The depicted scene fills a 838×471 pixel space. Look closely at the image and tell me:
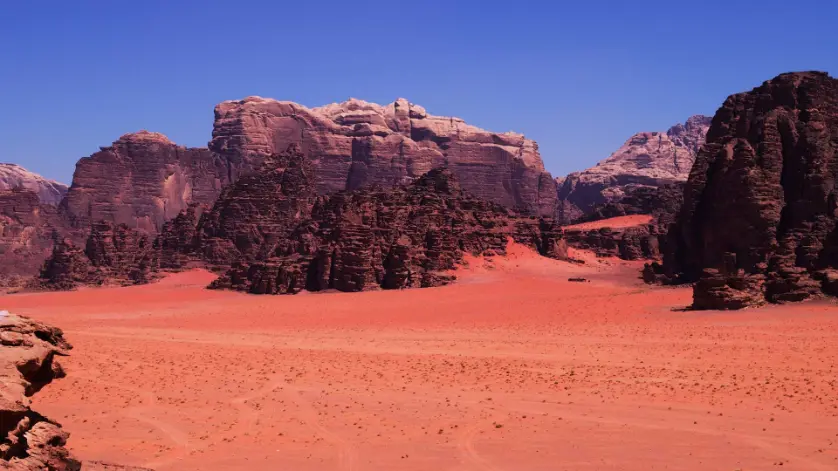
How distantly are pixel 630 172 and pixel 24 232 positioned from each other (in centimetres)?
9438

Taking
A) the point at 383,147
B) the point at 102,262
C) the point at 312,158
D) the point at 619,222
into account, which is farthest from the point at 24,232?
the point at 619,222

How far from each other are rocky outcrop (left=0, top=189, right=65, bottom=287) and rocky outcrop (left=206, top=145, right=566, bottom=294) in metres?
20.4

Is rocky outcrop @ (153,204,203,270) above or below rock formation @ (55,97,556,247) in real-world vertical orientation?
below

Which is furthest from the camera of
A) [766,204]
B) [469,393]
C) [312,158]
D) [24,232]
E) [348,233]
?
[312,158]

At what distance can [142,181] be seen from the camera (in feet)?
337

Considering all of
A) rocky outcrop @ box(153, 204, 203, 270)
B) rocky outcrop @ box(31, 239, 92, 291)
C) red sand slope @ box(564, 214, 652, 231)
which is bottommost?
rocky outcrop @ box(31, 239, 92, 291)

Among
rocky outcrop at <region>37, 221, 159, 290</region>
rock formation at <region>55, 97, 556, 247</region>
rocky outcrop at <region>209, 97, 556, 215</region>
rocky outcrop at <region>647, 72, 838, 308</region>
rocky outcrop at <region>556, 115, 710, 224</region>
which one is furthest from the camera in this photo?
rocky outcrop at <region>556, 115, 710, 224</region>

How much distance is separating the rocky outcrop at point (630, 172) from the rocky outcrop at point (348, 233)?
5488 cm

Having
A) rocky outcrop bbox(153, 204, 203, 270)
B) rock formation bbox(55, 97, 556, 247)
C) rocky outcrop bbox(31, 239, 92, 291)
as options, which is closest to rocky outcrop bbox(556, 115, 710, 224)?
rock formation bbox(55, 97, 556, 247)

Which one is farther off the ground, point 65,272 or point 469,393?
point 65,272

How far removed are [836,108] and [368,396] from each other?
35515mm

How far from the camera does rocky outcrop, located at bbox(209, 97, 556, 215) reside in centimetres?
11188

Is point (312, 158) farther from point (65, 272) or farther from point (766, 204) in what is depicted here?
point (766, 204)

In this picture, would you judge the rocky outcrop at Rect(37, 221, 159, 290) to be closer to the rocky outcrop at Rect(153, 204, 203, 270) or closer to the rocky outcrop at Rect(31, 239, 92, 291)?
the rocky outcrop at Rect(31, 239, 92, 291)
